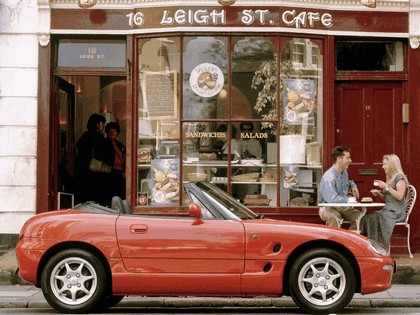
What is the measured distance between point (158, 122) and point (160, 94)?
42 cm

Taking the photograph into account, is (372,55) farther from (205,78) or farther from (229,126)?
(205,78)

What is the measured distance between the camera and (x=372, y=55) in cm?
1680

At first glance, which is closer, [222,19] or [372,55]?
[222,19]

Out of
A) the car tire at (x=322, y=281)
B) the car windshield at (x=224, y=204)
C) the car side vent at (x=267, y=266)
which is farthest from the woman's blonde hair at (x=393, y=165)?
the car side vent at (x=267, y=266)

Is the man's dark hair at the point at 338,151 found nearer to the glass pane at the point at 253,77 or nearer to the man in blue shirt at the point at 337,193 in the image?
the man in blue shirt at the point at 337,193

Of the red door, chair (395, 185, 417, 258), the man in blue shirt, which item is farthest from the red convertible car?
the red door

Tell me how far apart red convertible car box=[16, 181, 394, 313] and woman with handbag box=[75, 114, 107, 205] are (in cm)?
660

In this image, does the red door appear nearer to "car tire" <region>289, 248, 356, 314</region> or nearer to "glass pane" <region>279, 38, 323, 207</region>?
"glass pane" <region>279, 38, 323, 207</region>

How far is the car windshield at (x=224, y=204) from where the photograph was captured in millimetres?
11516

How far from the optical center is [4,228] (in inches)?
644

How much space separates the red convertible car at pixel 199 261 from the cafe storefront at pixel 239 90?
194 inches

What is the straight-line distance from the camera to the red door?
54.7ft

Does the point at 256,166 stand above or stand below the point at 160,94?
below

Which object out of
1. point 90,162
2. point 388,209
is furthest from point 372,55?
point 90,162
